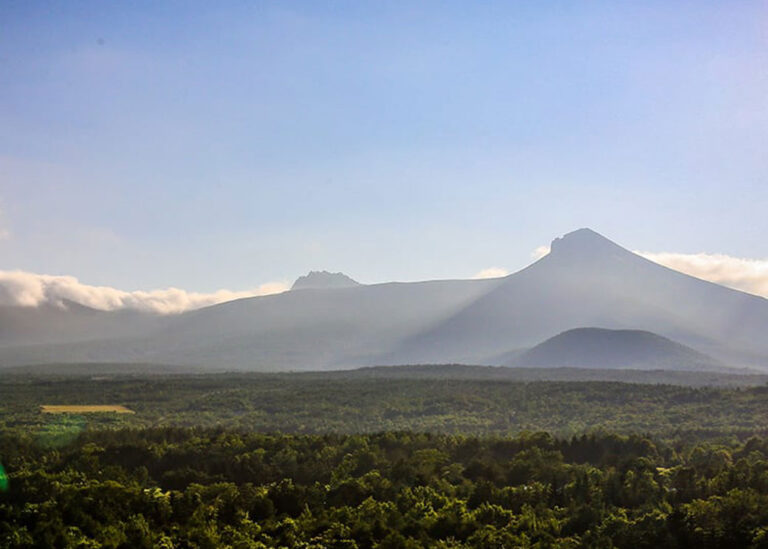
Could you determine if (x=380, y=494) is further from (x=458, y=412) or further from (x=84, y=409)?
(x=84, y=409)

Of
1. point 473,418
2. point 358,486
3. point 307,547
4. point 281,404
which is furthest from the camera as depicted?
point 281,404

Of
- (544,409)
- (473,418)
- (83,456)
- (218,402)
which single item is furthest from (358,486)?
(218,402)

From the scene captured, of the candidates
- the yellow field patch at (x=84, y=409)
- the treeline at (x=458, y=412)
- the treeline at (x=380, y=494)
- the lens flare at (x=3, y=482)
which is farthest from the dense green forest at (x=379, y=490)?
the yellow field patch at (x=84, y=409)

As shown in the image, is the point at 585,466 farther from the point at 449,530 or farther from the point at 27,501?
the point at 27,501

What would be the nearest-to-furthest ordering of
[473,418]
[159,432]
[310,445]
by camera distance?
[310,445]
[159,432]
[473,418]

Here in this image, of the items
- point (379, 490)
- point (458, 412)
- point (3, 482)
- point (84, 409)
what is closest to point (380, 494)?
point (379, 490)

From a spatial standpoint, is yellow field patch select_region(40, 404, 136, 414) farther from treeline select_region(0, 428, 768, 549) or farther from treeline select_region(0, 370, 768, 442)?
treeline select_region(0, 428, 768, 549)

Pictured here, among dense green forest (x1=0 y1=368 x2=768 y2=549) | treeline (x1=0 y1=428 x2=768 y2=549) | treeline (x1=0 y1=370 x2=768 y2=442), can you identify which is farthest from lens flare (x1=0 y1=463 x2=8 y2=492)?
treeline (x1=0 y1=370 x2=768 y2=442)

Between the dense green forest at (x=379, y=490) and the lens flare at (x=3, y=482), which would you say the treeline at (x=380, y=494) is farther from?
the lens flare at (x=3, y=482)
